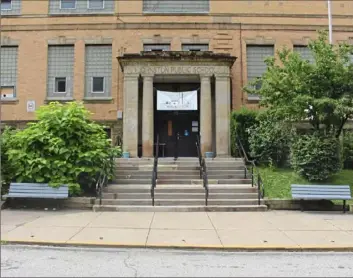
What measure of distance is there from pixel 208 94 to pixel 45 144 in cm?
793

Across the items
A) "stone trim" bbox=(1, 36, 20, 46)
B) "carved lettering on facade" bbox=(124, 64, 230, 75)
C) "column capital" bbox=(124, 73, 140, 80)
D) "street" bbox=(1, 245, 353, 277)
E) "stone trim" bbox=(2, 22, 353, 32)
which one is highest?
"stone trim" bbox=(2, 22, 353, 32)

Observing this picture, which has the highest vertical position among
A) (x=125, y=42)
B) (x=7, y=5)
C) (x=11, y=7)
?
(x=7, y=5)

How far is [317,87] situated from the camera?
13.4 metres

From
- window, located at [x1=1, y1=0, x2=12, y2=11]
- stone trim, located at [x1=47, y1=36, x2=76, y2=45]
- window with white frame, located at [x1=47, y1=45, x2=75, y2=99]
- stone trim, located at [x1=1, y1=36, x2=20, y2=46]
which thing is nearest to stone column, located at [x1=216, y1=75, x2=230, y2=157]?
window with white frame, located at [x1=47, y1=45, x2=75, y2=99]

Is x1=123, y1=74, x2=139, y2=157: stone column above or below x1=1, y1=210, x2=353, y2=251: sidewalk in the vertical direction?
above

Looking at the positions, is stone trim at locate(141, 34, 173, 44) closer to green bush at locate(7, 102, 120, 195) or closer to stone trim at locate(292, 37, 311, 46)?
stone trim at locate(292, 37, 311, 46)

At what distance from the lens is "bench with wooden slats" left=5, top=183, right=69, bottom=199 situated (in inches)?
435

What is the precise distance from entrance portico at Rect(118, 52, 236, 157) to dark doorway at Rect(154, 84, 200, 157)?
2117 mm

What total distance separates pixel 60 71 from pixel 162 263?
16042 mm

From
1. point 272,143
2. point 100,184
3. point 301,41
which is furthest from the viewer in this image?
point 301,41

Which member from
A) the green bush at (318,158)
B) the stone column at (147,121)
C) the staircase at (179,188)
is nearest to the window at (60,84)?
the stone column at (147,121)

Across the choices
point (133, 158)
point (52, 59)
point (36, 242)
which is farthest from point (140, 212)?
point (52, 59)

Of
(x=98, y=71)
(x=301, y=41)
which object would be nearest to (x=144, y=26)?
(x=98, y=71)

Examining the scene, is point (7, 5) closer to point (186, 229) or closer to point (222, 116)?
point (222, 116)
